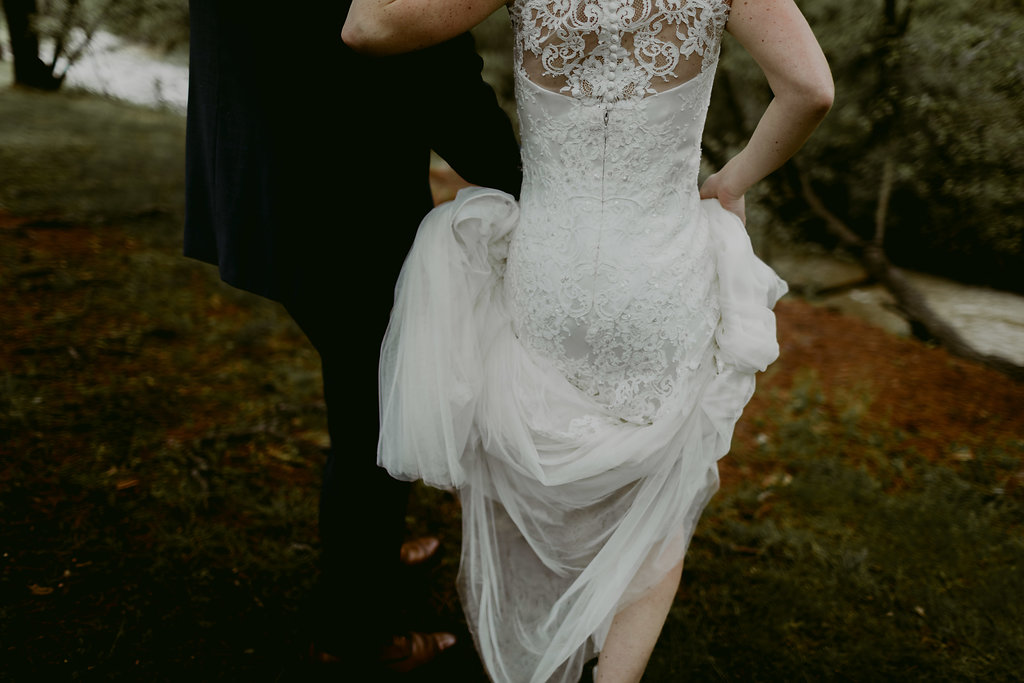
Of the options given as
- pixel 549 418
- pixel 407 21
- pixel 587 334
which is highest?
pixel 407 21

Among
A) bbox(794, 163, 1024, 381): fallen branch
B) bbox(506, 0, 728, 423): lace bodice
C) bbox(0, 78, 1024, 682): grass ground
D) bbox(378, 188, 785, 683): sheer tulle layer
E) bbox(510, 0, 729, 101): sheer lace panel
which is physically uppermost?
bbox(510, 0, 729, 101): sheer lace panel

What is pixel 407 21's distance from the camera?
58.9 inches

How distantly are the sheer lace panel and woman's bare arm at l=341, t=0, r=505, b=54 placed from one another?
121 millimetres

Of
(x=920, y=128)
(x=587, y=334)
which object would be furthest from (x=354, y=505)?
(x=920, y=128)

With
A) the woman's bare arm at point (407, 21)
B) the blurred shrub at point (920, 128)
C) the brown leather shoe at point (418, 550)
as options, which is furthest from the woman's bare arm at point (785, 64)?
the blurred shrub at point (920, 128)

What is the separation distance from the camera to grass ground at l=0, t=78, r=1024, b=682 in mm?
2406

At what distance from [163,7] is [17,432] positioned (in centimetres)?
365

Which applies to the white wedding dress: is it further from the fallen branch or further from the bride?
the fallen branch

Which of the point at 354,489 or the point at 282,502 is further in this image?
the point at 282,502

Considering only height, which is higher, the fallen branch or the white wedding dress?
the white wedding dress

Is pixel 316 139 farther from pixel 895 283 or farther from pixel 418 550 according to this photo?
pixel 895 283

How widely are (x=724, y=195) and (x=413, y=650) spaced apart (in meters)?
1.58

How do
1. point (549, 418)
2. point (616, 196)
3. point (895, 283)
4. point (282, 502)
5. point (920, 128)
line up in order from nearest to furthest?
1. point (616, 196)
2. point (549, 418)
3. point (282, 502)
4. point (920, 128)
5. point (895, 283)

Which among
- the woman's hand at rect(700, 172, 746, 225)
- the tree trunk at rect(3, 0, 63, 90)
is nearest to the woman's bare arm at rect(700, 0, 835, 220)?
the woman's hand at rect(700, 172, 746, 225)
